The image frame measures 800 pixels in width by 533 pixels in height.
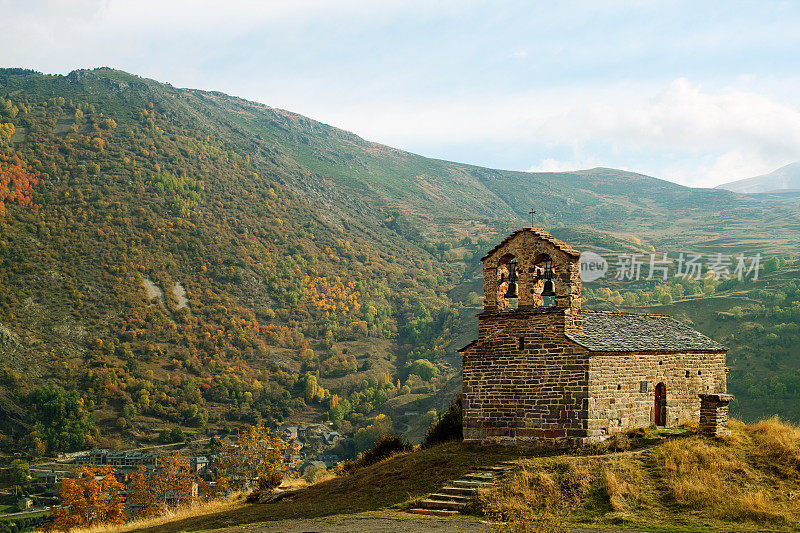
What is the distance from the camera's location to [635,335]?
27.5 metres

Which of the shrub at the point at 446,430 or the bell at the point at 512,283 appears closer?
the bell at the point at 512,283

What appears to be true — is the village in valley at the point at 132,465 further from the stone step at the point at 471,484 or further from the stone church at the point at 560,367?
the stone step at the point at 471,484

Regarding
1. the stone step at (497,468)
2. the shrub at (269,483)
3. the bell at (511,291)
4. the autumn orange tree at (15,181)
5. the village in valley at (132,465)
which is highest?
the autumn orange tree at (15,181)

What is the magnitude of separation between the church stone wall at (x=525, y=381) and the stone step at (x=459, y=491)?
14.7ft

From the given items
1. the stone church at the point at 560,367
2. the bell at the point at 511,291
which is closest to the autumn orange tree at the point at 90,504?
the stone church at the point at 560,367

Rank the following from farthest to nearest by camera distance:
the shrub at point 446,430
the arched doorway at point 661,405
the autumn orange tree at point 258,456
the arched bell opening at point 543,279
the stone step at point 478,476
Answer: the autumn orange tree at point 258,456 < the shrub at point 446,430 < the arched doorway at point 661,405 < the arched bell opening at point 543,279 < the stone step at point 478,476

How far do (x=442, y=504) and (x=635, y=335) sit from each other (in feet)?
36.2

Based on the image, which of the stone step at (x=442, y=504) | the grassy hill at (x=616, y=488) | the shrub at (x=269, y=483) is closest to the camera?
the grassy hill at (x=616, y=488)

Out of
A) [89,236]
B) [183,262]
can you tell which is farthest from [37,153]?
[183,262]

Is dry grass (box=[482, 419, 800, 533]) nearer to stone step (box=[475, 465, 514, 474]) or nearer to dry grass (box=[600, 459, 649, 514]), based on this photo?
dry grass (box=[600, 459, 649, 514])

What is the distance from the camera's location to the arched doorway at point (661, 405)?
27.0 metres

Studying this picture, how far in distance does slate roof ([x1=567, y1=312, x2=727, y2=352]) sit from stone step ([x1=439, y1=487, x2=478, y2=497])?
646 cm

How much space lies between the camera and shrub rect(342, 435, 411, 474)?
3119cm

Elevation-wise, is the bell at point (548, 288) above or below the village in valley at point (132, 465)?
above
